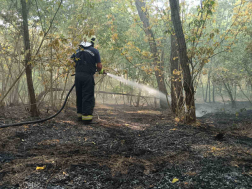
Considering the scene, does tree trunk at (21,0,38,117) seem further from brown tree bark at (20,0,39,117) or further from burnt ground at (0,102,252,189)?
burnt ground at (0,102,252,189)

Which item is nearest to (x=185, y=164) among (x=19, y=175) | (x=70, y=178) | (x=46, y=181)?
(x=70, y=178)

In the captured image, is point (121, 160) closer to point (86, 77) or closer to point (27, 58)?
point (86, 77)

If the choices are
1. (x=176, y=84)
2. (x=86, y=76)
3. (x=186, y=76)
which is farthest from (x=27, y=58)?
(x=176, y=84)

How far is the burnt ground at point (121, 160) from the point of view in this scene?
1.72 meters

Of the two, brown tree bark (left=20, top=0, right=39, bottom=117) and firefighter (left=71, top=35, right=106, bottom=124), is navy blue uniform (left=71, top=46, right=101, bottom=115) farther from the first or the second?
brown tree bark (left=20, top=0, right=39, bottom=117)

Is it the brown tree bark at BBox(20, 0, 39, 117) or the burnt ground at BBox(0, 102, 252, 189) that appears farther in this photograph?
the brown tree bark at BBox(20, 0, 39, 117)

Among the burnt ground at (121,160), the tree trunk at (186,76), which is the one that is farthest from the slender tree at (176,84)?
the burnt ground at (121,160)

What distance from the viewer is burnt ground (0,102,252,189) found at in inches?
67.9

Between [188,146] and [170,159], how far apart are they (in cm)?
60

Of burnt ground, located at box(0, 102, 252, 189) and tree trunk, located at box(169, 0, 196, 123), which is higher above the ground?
tree trunk, located at box(169, 0, 196, 123)

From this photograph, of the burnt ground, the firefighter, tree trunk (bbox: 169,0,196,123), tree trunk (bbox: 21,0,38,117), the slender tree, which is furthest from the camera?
the slender tree

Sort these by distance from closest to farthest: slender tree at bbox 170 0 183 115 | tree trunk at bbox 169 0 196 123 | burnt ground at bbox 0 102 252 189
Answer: burnt ground at bbox 0 102 252 189
tree trunk at bbox 169 0 196 123
slender tree at bbox 170 0 183 115

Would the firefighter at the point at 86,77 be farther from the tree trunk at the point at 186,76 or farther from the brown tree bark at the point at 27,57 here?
the tree trunk at the point at 186,76

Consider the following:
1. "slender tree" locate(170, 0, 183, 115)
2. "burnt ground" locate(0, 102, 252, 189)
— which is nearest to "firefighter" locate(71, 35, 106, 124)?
"burnt ground" locate(0, 102, 252, 189)
